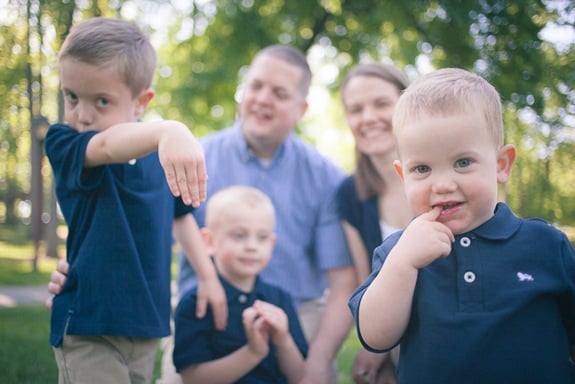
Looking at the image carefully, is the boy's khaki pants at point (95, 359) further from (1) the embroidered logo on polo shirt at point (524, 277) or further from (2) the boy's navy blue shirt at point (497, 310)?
(1) the embroidered logo on polo shirt at point (524, 277)

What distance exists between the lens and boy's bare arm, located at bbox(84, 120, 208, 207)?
1743mm

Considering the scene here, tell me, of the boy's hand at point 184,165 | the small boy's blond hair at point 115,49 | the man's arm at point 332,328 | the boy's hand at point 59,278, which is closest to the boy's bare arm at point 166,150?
the boy's hand at point 184,165

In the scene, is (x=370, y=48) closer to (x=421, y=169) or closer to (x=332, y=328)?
(x=332, y=328)

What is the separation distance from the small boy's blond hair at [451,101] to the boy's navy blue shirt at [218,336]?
148cm

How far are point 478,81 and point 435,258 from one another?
0.58 meters

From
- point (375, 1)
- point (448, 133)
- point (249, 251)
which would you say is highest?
point (375, 1)

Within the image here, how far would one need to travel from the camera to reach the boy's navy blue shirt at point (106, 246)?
2111mm

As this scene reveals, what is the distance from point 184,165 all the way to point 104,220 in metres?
0.58

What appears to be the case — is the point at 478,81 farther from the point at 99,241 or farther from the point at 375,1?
the point at 375,1

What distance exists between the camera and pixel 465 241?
167 centimetres

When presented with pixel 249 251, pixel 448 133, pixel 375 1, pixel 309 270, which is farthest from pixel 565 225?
pixel 375 1

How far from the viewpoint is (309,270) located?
383 centimetres

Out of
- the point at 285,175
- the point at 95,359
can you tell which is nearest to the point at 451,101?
the point at 95,359

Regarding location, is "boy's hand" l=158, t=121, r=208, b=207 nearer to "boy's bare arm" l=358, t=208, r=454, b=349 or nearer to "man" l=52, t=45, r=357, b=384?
"boy's bare arm" l=358, t=208, r=454, b=349
